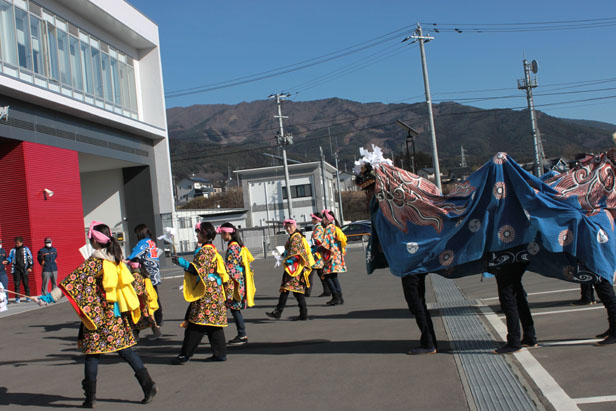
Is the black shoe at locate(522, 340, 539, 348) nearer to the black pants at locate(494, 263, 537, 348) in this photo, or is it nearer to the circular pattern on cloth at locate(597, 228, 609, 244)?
the black pants at locate(494, 263, 537, 348)

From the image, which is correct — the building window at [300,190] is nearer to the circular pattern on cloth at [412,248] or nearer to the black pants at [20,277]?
the black pants at [20,277]

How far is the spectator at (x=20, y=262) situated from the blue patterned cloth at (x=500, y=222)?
13.5 metres

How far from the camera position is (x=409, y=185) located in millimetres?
6602

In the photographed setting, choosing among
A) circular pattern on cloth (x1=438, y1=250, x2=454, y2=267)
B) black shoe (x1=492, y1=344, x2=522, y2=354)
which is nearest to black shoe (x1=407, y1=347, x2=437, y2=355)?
black shoe (x1=492, y1=344, x2=522, y2=354)

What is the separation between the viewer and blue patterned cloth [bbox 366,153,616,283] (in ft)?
19.6

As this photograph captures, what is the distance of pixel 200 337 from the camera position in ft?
22.6

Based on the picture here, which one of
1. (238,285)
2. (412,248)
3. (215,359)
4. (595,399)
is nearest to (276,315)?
(238,285)

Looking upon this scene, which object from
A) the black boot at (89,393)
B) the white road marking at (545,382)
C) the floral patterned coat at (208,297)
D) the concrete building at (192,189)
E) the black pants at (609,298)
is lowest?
the white road marking at (545,382)

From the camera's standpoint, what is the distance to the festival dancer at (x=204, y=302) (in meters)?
6.79

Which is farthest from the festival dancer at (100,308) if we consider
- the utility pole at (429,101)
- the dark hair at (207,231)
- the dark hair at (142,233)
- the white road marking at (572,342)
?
the utility pole at (429,101)

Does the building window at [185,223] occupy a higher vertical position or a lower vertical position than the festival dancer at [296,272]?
higher

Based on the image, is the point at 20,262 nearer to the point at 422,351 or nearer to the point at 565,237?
the point at 422,351

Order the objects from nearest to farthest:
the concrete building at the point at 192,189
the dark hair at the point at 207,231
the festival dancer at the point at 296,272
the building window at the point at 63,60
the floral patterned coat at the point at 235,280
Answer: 1. the dark hair at the point at 207,231
2. the floral patterned coat at the point at 235,280
3. the festival dancer at the point at 296,272
4. the building window at the point at 63,60
5. the concrete building at the point at 192,189

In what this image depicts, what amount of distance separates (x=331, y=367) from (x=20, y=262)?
13.5 metres
